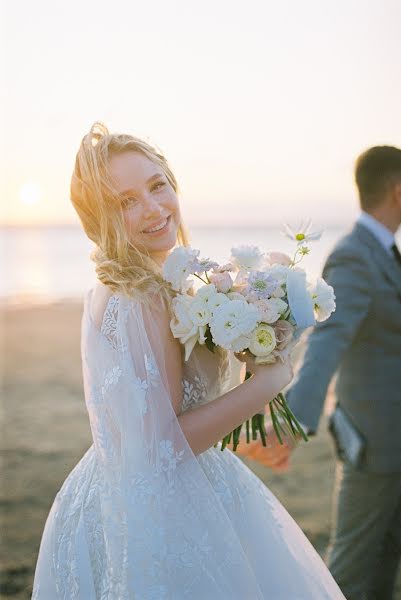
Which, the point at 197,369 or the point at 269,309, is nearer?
the point at 269,309

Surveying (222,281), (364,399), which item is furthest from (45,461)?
(222,281)

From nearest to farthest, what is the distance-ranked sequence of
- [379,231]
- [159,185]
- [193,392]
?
[193,392], [159,185], [379,231]

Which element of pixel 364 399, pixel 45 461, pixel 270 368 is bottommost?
pixel 45 461

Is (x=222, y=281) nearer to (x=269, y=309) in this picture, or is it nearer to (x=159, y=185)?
(x=269, y=309)

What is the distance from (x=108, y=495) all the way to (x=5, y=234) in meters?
95.8

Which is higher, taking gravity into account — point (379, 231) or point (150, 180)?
point (150, 180)

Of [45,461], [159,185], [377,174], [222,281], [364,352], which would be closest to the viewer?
[222,281]

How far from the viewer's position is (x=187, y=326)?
7.76 feet

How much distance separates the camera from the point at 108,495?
2.50 meters

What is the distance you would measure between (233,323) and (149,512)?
0.72 meters

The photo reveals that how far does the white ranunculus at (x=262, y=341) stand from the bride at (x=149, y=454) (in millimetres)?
104

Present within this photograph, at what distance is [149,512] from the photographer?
2.38 meters

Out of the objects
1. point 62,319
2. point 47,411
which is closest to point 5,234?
point 62,319

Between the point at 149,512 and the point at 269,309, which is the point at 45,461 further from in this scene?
the point at 269,309
